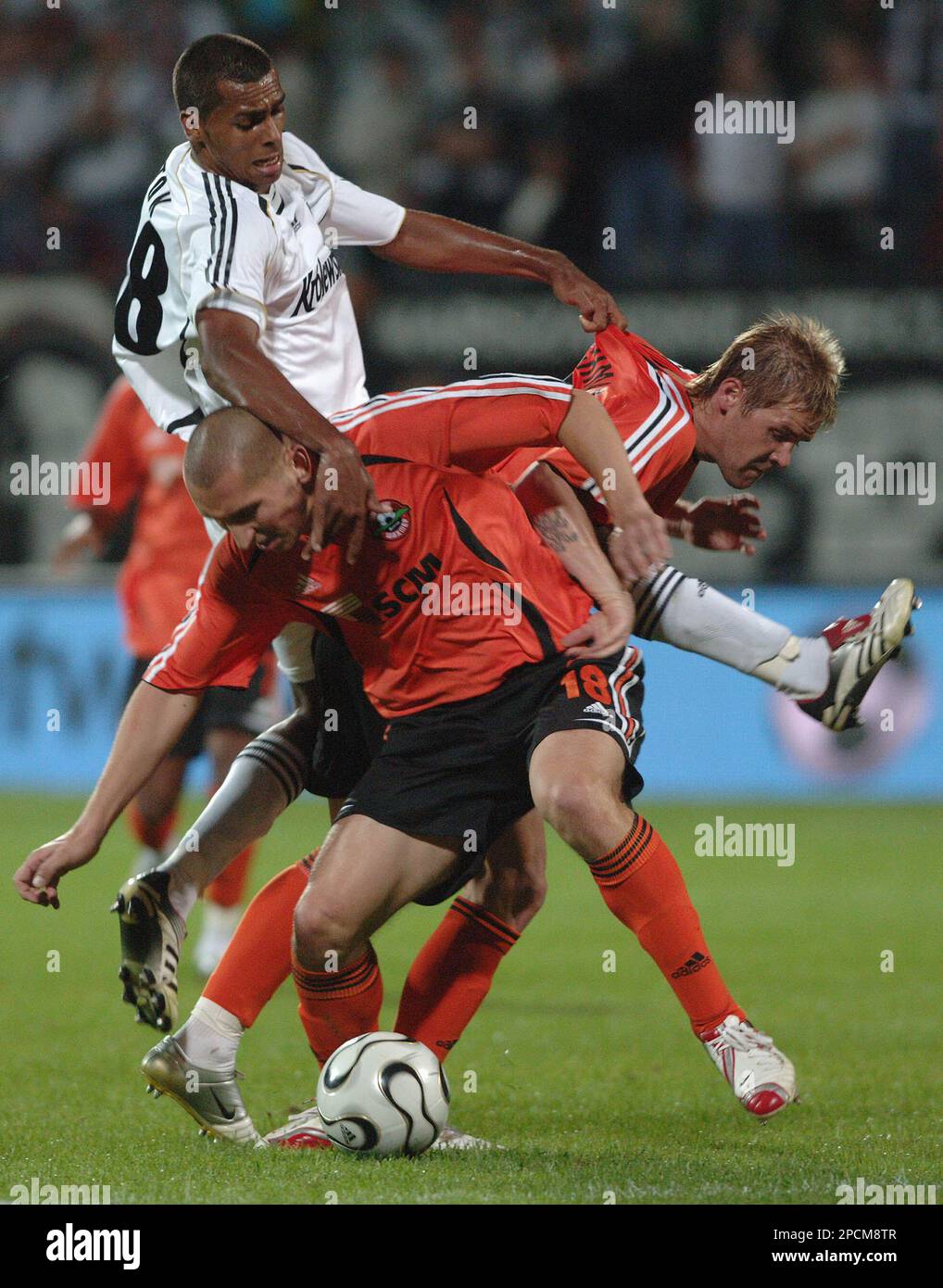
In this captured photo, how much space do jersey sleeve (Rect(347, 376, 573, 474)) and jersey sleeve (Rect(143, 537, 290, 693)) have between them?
395 mm

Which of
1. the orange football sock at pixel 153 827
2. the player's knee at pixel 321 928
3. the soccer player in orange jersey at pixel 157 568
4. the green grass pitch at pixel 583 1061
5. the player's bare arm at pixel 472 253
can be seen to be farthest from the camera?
the orange football sock at pixel 153 827

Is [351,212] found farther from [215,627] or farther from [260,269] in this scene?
[215,627]

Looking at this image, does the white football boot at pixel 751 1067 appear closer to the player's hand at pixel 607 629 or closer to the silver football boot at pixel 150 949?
the player's hand at pixel 607 629

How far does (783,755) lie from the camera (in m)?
10.4

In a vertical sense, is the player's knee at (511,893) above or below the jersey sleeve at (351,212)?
below

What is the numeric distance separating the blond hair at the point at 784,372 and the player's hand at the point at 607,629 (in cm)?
75

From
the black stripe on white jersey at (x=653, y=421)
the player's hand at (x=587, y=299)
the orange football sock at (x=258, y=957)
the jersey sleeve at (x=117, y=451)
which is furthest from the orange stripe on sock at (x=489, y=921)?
the jersey sleeve at (x=117, y=451)

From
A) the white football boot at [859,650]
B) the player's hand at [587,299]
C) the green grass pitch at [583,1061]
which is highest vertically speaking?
the player's hand at [587,299]

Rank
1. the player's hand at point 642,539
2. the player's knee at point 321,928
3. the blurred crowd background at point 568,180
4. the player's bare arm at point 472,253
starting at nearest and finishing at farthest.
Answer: the player's hand at point 642,539 < the player's knee at point 321,928 < the player's bare arm at point 472,253 < the blurred crowd background at point 568,180

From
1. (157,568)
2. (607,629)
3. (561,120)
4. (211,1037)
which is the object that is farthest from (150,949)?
(561,120)

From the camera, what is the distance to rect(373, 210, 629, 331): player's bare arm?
4621 millimetres

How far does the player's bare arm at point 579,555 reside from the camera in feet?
12.2

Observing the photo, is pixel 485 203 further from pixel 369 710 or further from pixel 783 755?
pixel 369 710
